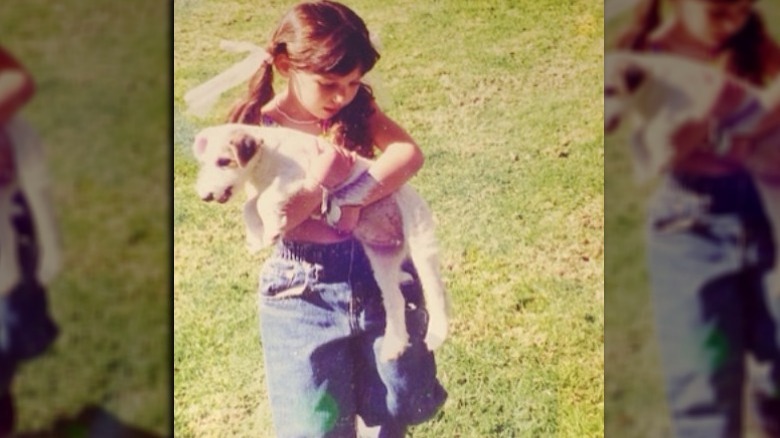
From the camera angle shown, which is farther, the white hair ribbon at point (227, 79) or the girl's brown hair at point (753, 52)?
the white hair ribbon at point (227, 79)

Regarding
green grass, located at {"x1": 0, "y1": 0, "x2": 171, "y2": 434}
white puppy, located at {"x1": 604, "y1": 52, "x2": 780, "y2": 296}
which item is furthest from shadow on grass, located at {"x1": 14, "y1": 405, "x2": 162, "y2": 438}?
white puppy, located at {"x1": 604, "y1": 52, "x2": 780, "y2": 296}

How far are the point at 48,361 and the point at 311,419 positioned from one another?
703mm

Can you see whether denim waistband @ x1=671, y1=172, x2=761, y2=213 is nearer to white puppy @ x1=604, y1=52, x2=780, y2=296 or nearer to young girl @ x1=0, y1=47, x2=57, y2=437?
white puppy @ x1=604, y1=52, x2=780, y2=296

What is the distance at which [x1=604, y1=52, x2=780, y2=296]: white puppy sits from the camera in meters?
2.41

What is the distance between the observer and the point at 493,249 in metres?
2.48

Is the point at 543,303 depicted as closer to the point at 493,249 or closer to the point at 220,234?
the point at 493,249

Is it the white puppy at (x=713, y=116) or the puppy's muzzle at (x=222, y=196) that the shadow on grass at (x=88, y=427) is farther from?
the white puppy at (x=713, y=116)

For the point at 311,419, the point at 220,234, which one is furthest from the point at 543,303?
the point at 220,234

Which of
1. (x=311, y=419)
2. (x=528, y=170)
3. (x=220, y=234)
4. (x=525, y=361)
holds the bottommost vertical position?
(x=311, y=419)

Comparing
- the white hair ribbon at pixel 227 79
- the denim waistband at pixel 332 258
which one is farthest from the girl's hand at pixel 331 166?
the white hair ribbon at pixel 227 79

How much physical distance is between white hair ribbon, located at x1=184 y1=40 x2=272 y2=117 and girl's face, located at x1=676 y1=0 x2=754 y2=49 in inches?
43.8

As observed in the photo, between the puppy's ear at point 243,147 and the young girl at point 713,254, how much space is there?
40.9 inches

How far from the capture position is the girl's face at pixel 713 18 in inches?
95.0

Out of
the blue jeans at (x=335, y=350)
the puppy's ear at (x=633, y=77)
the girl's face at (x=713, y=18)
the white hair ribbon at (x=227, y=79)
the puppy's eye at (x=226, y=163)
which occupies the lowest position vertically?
the blue jeans at (x=335, y=350)
